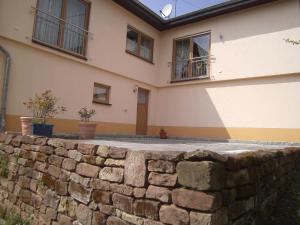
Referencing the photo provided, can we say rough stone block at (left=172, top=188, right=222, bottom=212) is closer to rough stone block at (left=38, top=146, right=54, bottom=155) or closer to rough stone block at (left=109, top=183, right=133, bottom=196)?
rough stone block at (left=109, top=183, right=133, bottom=196)

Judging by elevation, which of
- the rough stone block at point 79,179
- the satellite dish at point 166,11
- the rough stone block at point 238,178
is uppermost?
the satellite dish at point 166,11

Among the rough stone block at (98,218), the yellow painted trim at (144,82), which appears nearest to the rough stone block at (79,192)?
the rough stone block at (98,218)

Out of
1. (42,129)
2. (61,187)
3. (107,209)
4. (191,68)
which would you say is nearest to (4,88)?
(42,129)

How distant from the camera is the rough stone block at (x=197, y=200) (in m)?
2.37

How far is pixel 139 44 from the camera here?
12320 mm

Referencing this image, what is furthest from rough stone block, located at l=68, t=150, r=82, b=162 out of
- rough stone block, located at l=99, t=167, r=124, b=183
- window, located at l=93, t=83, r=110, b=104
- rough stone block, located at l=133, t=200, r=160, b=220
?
window, located at l=93, t=83, r=110, b=104

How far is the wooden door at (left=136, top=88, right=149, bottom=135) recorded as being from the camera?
1233 cm

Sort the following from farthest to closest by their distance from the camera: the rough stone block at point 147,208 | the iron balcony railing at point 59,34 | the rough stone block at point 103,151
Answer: the iron balcony railing at point 59,34 → the rough stone block at point 103,151 → the rough stone block at point 147,208

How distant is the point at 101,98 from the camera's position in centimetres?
1057

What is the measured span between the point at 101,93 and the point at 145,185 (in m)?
8.10

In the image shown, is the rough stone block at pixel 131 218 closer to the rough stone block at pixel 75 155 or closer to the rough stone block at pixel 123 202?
the rough stone block at pixel 123 202

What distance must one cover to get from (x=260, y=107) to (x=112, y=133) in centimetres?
561

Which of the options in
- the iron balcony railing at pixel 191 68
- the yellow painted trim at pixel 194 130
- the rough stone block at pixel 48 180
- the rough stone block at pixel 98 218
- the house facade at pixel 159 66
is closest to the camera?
the rough stone block at pixel 98 218

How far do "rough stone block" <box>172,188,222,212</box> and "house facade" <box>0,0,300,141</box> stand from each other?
643 cm
